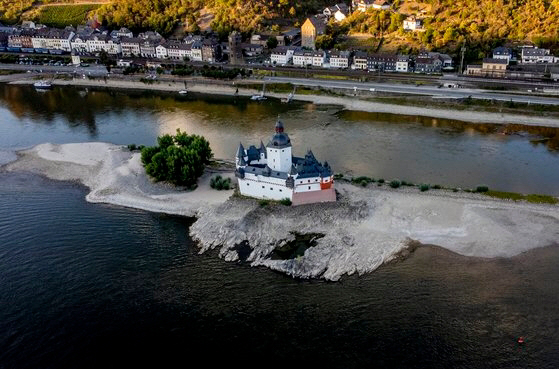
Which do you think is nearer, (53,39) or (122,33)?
(53,39)

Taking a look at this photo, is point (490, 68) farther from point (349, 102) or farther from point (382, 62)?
point (349, 102)

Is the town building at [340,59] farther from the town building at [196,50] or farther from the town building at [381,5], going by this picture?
the town building at [196,50]

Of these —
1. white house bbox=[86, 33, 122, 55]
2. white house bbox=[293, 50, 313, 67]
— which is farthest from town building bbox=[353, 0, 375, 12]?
white house bbox=[86, 33, 122, 55]

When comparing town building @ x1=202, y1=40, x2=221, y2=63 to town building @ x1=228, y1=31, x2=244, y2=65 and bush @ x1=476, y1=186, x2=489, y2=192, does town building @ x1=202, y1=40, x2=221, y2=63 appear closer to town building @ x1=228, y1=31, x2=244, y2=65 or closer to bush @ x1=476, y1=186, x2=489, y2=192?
town building @ x1=228, y1=31, x2=244, y2=65

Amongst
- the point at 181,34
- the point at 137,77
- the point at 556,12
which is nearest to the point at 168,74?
the point at 137,77

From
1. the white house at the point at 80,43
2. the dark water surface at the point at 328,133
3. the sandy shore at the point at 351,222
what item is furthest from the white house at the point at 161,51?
the sandy shore at the point at 351,222

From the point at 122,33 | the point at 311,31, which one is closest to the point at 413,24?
the point at 311,31

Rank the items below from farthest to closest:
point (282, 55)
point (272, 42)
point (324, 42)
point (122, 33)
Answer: point (122, 33), point (272, 42), point (324, 42), point (282, 55)
